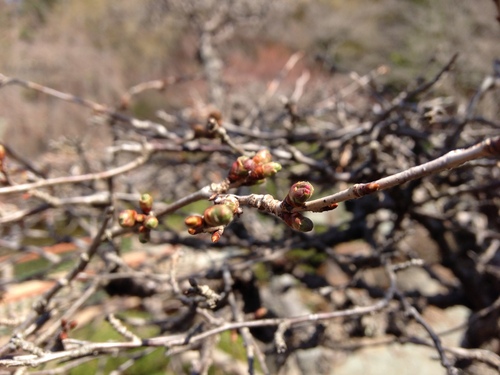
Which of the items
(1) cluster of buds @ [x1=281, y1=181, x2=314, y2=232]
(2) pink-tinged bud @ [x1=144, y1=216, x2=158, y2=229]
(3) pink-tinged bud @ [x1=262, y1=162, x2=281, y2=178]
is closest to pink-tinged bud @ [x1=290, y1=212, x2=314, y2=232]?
(1) cluster of buds @ [x1=281, y1=181, x2=314, y2=232]

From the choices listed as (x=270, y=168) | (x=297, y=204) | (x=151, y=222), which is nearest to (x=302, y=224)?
(x=297, y=204)

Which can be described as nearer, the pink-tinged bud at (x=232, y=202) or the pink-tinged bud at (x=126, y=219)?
the pink-tinged bud at (x=232, y=202)

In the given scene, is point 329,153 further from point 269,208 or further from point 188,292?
point 269,208

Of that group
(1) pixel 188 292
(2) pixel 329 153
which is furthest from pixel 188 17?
(1) pixel 188 292

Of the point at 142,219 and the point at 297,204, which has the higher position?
the point at 142,219

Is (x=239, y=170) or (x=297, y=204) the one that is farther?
(x=239, y=170)

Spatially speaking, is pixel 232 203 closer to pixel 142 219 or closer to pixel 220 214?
pixel 220 214

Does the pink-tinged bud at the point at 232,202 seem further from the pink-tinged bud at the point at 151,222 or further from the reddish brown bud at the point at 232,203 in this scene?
the pink-tinged bud at the point at 151,222

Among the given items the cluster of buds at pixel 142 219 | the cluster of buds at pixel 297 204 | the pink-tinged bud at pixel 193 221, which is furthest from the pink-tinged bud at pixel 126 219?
the cluster of buds at pixel 297 204
